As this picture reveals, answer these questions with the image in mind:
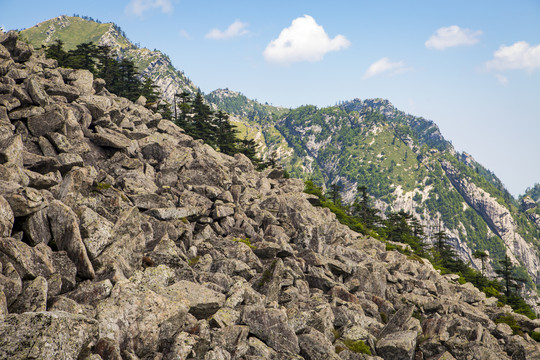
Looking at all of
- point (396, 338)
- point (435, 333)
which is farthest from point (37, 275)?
point (435, 333)

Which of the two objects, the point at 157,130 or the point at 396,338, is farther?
the point at 157,130

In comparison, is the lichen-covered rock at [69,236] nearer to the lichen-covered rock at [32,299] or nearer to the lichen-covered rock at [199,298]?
the lichen-covered rock at [32,299]

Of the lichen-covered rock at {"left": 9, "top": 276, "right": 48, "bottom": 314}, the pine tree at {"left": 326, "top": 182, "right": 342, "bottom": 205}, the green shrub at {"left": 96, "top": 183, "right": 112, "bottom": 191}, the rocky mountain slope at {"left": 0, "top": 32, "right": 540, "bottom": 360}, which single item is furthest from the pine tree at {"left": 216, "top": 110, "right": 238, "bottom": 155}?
the lichen-covered rock at {"left": 9, "top": 276, "right": 48, "bottom": 314}

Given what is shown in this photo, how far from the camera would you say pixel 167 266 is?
85.8 ft

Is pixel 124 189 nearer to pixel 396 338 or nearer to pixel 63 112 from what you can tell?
pixel 63 112

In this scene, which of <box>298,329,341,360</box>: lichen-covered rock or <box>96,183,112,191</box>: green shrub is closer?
<box>298,329,341,360</box>: lichen-covered rock

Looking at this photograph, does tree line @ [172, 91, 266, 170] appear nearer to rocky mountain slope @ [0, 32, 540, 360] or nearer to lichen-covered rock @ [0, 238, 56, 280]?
rocky mountain slope @ [0, 32, 540, 360]

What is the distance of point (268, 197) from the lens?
49.1 m

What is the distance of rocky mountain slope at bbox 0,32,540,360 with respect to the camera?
61.6ft

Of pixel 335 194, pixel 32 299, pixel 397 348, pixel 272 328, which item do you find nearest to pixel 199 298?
pixel 272 328

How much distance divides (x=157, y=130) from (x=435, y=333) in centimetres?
5020

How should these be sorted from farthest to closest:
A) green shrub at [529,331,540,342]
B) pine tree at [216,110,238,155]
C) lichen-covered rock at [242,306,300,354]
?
pine tree at [216,110,238,155], green shrub at [529,331,540,342], lichen-covered rock at [242,306,300,354]

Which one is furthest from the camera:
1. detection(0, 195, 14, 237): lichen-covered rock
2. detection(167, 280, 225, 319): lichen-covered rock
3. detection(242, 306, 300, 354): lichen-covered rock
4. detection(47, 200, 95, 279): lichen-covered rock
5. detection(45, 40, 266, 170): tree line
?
detection(45, 40, 266, 170): tree line

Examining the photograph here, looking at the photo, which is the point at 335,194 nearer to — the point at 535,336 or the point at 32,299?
the point at 535,336
